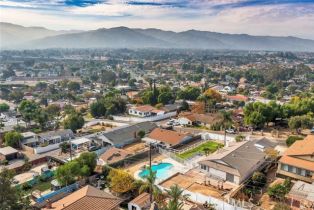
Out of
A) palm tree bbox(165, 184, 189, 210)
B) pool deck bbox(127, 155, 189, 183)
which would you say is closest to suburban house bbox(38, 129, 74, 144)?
pool deck bbox(127, 155, 189, 183)

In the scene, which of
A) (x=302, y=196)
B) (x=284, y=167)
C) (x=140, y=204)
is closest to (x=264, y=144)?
(x=284, y=167)

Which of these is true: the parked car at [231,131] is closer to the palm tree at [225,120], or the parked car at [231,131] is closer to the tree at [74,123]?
the palm tree at [225,120]

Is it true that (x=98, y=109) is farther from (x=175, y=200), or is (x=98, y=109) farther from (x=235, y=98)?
(x=175, y=200)

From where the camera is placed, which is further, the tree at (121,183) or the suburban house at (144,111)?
the suburban house at (144,111)

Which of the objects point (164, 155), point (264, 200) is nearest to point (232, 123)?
point (164, 155)

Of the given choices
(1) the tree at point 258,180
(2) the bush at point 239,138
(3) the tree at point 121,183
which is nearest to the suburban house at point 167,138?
(2) the bush at point 239,138
